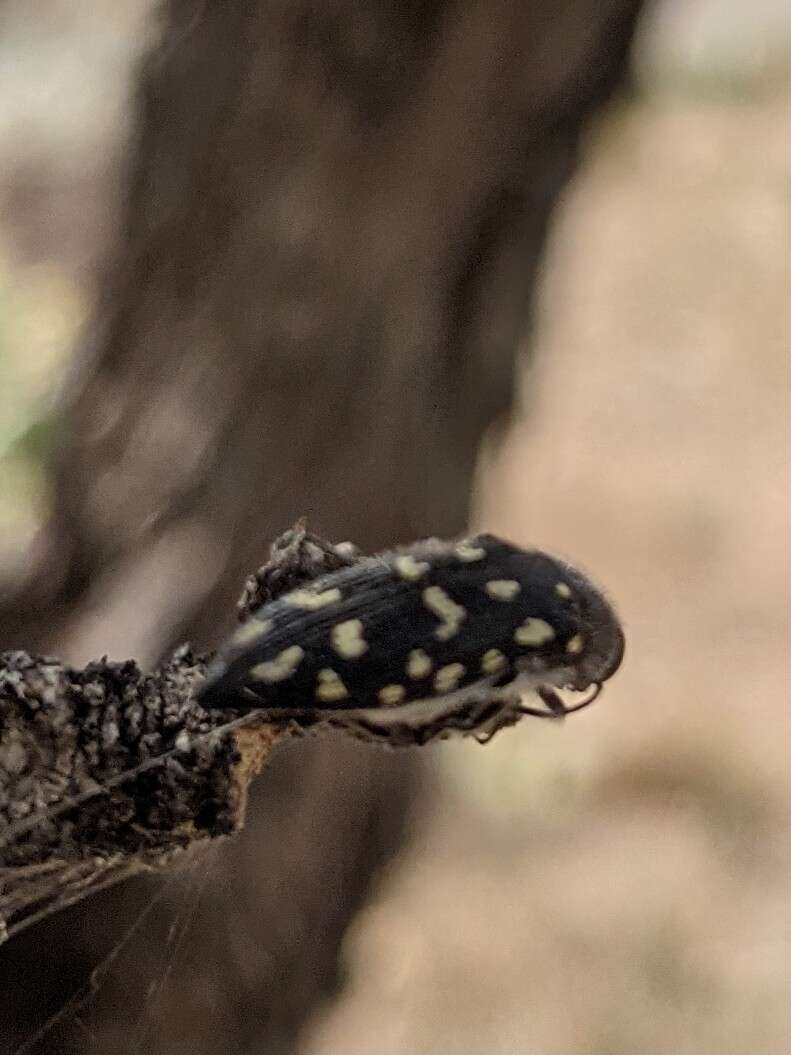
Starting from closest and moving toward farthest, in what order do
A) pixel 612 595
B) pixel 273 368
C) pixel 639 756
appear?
pixel 612 595
pixel 273 368
pixel 639 756

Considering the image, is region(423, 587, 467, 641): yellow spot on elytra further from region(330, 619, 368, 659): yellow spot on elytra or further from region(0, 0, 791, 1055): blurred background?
region(0, 0, 791, 1055): blurred background

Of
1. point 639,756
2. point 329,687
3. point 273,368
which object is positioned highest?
point 273,368

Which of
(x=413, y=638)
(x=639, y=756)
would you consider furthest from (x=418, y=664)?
(x=639, y=756)

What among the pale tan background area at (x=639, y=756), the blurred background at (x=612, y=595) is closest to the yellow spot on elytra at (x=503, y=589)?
the blurred background at (x=612, y=595)

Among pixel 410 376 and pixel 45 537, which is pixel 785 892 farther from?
pixel 45 537

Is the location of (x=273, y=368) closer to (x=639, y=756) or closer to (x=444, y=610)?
(x=444, y=610)

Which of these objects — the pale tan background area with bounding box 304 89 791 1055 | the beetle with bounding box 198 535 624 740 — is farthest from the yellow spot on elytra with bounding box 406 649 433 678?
the pale tan background area with bounding box 304 89 791 1055
